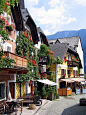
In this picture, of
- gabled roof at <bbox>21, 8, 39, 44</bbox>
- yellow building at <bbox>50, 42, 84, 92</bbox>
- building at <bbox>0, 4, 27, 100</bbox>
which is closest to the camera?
building at <bbox>0, 4, 27, 100</bbox>

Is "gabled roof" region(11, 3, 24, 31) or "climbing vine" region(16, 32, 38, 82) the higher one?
"gabled roof" region(11, 3, 24, 31)

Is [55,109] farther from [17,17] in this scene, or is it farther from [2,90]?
[17,17]

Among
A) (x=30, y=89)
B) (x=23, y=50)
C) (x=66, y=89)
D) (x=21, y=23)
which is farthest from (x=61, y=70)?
(x=21, y=23)

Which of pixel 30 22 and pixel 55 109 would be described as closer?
pixel 55 109

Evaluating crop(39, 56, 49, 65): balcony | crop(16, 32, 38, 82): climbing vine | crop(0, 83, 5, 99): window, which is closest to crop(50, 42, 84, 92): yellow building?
crop(39, 56, 49, 65): balcony

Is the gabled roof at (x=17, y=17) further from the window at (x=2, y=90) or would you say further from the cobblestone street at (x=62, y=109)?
the cobblestone street at (x=62, y=109)

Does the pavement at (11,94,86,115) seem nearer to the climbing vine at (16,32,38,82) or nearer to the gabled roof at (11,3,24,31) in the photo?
the climbing vine at (16,32,38,82)

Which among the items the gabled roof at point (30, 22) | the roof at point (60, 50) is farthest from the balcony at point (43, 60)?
the roof at point (60, 50)

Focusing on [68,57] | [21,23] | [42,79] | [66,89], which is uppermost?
[21,23]

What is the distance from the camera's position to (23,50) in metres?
17.5

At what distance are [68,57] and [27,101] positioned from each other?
18.6 metres

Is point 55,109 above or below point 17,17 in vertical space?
below

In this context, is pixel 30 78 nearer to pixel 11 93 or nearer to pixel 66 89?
pixel 11 93

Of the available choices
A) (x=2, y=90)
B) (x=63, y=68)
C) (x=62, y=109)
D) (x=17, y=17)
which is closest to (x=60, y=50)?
(x=63, y=68)
